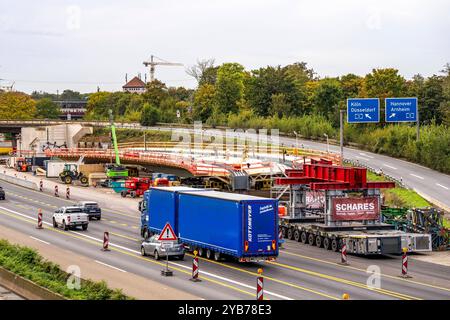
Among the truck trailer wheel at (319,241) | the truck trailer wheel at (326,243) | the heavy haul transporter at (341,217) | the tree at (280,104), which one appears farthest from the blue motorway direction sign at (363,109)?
the tree at (280,104)

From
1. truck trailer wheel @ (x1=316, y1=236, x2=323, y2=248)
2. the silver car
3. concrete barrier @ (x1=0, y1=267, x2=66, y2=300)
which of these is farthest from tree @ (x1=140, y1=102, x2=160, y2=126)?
concrete barrier @ (x1=0, y1=267, x2=66, y2=300)

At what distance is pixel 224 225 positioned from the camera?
4084cm

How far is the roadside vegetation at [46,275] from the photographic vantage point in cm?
2916

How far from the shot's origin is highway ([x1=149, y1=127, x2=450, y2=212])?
67.9 m

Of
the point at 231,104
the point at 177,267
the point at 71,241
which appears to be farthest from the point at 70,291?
the point at 231,104

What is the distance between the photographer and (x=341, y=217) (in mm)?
49344

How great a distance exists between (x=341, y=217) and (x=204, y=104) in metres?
113

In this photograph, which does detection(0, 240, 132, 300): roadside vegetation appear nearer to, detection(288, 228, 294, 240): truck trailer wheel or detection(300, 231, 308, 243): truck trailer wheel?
detection(300, 231, 308, 243): truck trailer wheel

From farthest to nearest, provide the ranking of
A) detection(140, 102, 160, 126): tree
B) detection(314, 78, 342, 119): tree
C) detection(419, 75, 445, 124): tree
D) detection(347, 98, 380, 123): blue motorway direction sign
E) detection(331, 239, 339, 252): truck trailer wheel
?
detection(140, 102, 160, 126): tree, detection(314, 78, 342, 119): tree, detection(419, 75, 445, 124): tree, detection(347, 98, 380, 123): blue motorway direction sign, detection(331, 239, 339, 252): truck trailer wheel

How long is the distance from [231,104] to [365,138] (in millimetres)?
58198

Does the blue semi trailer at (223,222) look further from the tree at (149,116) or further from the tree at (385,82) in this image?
the tree at (149,116)

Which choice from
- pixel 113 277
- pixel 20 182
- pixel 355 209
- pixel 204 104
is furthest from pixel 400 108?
pixel 204 104

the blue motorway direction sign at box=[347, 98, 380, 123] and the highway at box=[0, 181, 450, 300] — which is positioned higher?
the blue motorway direction sign at box=[347, 98, 380, 123]

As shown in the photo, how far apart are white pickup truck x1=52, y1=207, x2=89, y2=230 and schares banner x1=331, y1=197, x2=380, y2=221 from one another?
1778cm
